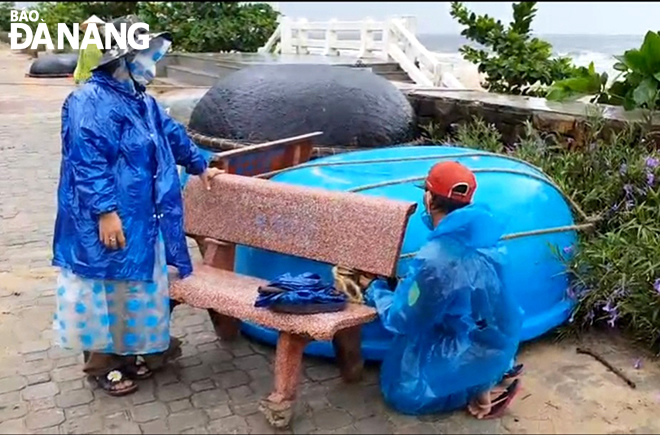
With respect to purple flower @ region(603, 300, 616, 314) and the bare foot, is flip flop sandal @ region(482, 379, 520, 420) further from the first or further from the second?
purple flower @ region(603, 300, 616, 314)

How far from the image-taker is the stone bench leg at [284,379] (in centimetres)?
316

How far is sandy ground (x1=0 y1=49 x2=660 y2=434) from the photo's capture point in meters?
3.26

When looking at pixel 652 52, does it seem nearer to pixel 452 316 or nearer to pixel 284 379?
pixel 452 316

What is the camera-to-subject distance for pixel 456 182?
305cm

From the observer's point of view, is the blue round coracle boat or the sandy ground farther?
the blue round coracle boat

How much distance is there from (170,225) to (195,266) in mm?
529

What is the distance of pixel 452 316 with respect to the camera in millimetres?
3121

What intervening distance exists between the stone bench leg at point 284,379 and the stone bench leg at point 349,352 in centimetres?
31

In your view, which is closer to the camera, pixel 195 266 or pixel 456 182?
pixel 456 182

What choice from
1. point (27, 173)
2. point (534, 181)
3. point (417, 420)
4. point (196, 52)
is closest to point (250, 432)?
point (417, 420)

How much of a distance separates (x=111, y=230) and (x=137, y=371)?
0.81 meters

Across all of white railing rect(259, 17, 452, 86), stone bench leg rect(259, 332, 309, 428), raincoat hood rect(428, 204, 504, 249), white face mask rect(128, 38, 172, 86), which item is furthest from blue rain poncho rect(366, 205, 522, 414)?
white railing rect(259, 17, 452, 86)

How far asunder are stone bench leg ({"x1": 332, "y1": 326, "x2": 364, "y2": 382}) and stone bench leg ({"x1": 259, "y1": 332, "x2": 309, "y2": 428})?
1.01 feet

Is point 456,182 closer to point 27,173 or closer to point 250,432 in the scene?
point 250,432
